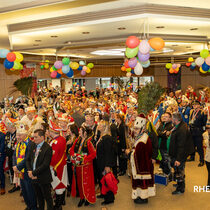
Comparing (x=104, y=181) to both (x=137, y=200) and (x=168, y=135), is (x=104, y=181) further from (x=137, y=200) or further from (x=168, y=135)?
(x=168, y=135)

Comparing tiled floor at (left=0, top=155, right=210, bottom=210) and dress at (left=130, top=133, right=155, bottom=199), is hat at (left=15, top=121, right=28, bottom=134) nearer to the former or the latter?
tiled floor at (left=0, top=155, right=210, bottom=210)

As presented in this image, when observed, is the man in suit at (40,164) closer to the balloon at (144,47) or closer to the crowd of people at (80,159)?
the crowd of people at (80,159)

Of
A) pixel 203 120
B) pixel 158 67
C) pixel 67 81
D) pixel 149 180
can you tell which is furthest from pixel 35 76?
pixel 149 180

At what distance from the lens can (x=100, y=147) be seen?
3.85m

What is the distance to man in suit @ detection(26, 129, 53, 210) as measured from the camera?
10.6 feet

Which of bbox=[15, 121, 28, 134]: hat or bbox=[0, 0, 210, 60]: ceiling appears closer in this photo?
bbox=[15, 121, 28, 134]: hat

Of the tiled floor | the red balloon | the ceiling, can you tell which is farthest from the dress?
the red balloon

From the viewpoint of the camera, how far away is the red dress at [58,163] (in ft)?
11.6

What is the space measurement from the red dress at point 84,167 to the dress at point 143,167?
0.72 m

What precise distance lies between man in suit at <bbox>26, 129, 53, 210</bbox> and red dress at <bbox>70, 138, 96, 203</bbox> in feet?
1.87

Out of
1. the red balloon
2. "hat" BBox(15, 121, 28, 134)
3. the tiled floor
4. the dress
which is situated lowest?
A: the tiled floor

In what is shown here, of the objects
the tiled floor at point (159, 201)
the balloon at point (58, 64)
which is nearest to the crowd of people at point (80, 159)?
the tiled floor at point (159, 201)

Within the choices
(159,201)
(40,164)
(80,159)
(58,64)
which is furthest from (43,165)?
(58,64)

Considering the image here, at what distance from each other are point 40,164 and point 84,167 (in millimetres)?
783
